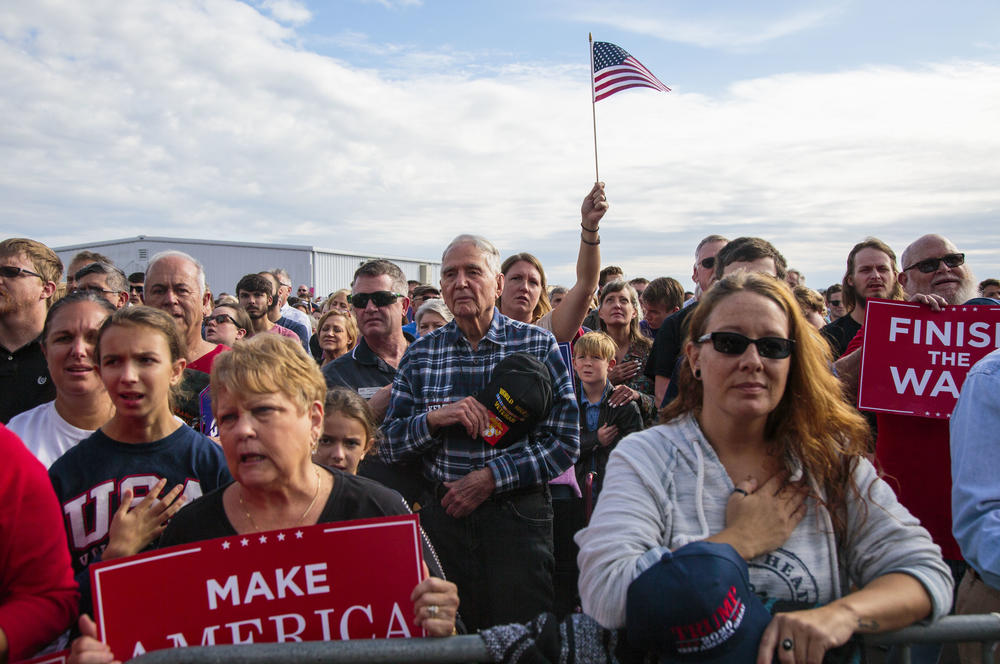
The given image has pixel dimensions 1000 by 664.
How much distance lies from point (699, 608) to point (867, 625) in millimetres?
502

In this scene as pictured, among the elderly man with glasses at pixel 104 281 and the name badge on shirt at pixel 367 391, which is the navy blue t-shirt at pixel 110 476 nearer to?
the name badge on shirt at pixel 367 391

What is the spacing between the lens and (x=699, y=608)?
1.65 m

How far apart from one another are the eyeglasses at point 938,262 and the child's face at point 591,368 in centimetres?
210

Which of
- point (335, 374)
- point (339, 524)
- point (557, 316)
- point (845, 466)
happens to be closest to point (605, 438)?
point (557, 316)

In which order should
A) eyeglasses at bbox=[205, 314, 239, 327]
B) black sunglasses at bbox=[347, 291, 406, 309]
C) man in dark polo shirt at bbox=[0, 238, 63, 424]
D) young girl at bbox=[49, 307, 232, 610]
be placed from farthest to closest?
1. eyeglasses at bbox=[205, 314, 239, 327]
2. black sunglasses at bbox=[347, 291, 406, 309]
3. man in dark polo shirt at bbox=[0, 238, 63, 424]
4. young girl at bbox=[49, 307, 232, 610]

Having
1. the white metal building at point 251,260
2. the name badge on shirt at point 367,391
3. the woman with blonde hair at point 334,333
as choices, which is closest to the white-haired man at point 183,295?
the name badge on shirt at point 367,391

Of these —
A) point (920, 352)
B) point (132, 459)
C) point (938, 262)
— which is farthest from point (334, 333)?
point (938, 262)

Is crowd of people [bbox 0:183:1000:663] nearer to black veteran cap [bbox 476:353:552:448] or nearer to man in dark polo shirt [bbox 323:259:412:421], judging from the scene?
black veteran cap [bbox 476:353:552:448]

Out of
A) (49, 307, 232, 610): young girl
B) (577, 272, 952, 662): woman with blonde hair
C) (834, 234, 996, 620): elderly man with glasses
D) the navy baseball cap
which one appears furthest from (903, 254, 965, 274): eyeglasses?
(49, 307, 232, 610): young girl

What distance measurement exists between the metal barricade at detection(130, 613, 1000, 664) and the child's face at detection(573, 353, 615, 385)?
3.24 m

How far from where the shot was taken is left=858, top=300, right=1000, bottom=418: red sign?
3391mm

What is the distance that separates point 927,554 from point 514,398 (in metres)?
1.68

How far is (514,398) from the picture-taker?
312cm

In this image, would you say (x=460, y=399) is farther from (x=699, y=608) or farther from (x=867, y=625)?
(x=867, y=625)
